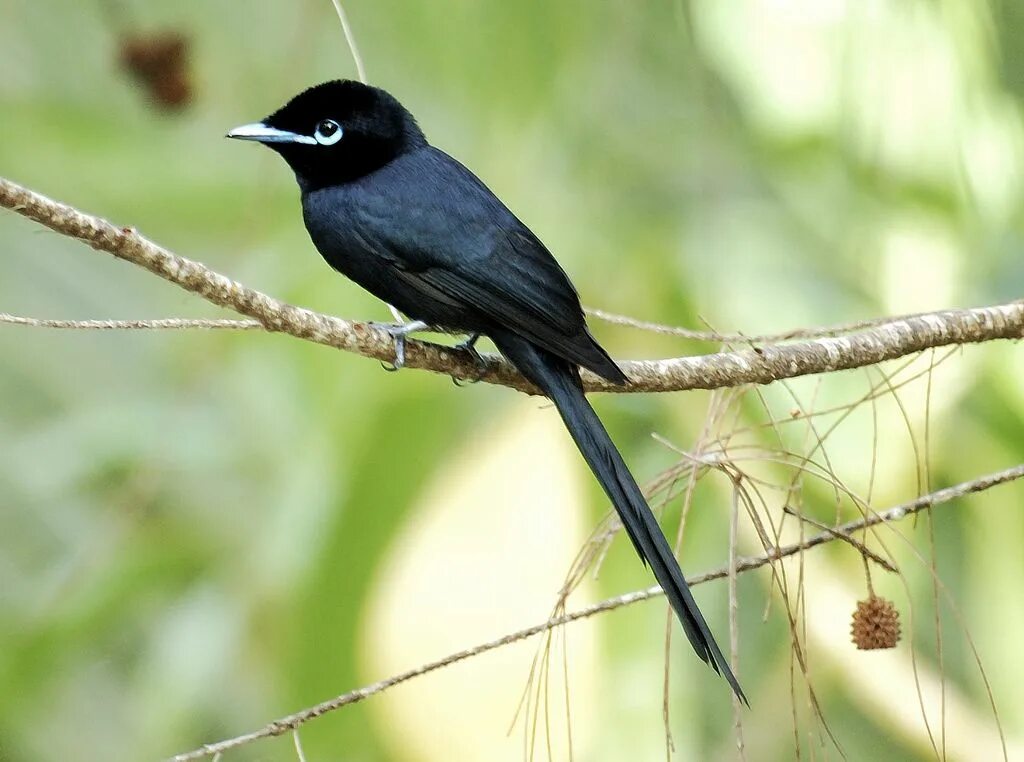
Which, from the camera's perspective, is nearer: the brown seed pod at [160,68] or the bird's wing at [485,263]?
the bird's wing at [485,263]

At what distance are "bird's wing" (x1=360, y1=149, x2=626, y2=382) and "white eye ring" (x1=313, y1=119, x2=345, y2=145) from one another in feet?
0.69

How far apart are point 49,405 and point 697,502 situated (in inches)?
74.1

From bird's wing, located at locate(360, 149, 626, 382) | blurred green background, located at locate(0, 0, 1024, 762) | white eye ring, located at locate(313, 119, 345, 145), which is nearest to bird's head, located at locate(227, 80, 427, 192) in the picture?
white eye ring, located at locate(313, 119, 345, 145)

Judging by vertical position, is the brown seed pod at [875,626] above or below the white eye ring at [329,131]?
below

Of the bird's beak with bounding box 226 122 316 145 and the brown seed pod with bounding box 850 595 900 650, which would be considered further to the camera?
→ the bird's beak with bounding box 226 122 316 145

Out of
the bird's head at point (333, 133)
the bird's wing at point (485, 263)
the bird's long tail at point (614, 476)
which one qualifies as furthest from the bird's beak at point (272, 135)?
the bird's long tail at point (614, 476)

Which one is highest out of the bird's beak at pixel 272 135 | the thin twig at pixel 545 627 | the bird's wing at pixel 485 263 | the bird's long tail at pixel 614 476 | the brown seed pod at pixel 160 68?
the brown seed pod at pixel 160 68

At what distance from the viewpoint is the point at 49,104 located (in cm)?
299

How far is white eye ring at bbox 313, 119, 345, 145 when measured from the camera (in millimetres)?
2217

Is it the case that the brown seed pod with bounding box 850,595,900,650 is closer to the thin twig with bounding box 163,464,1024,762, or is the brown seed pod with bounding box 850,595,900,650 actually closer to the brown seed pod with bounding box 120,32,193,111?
the thin twig with bounding box 163,464,1024,762

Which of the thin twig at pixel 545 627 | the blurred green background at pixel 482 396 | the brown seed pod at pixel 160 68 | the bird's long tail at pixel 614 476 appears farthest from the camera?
the brown seed pod at pixel 160 68

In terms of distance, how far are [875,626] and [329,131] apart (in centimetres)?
130

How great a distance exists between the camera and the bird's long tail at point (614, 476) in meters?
1.44

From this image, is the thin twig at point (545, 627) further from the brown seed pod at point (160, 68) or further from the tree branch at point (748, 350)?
the brown seed pod at point (160, 68)
